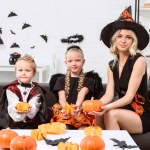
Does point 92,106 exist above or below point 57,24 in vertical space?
below

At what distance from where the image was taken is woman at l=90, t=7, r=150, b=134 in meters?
2.72

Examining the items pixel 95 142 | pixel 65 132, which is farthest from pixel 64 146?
pixel 65 132

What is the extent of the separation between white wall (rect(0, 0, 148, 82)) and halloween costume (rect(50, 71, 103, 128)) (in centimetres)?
195

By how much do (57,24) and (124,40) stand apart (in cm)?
254

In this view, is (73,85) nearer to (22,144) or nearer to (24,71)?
(24,71)

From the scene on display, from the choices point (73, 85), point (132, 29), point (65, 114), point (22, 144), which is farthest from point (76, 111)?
point (22, 144)

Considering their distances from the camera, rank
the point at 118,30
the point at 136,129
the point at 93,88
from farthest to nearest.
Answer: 1. the point at 93,88
2. the point at 118,30
3. the point at 136,129

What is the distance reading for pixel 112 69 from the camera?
10.1 feet

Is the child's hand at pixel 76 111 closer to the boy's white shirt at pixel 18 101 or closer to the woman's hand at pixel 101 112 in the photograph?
the woman's hand at pixel 101 112

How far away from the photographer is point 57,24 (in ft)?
17.3

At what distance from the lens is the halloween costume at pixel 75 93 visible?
2926 millimetres

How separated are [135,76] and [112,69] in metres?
0.31

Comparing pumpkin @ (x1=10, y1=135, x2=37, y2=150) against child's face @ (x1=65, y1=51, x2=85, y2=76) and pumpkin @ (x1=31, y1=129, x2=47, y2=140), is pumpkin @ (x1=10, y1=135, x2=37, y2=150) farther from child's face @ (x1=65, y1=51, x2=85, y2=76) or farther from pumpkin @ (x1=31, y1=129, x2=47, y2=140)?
child's face @ (x1=65, y1=51, x2=85, y2=76)

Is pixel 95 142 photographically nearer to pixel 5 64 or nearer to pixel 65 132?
pixel 65 132
